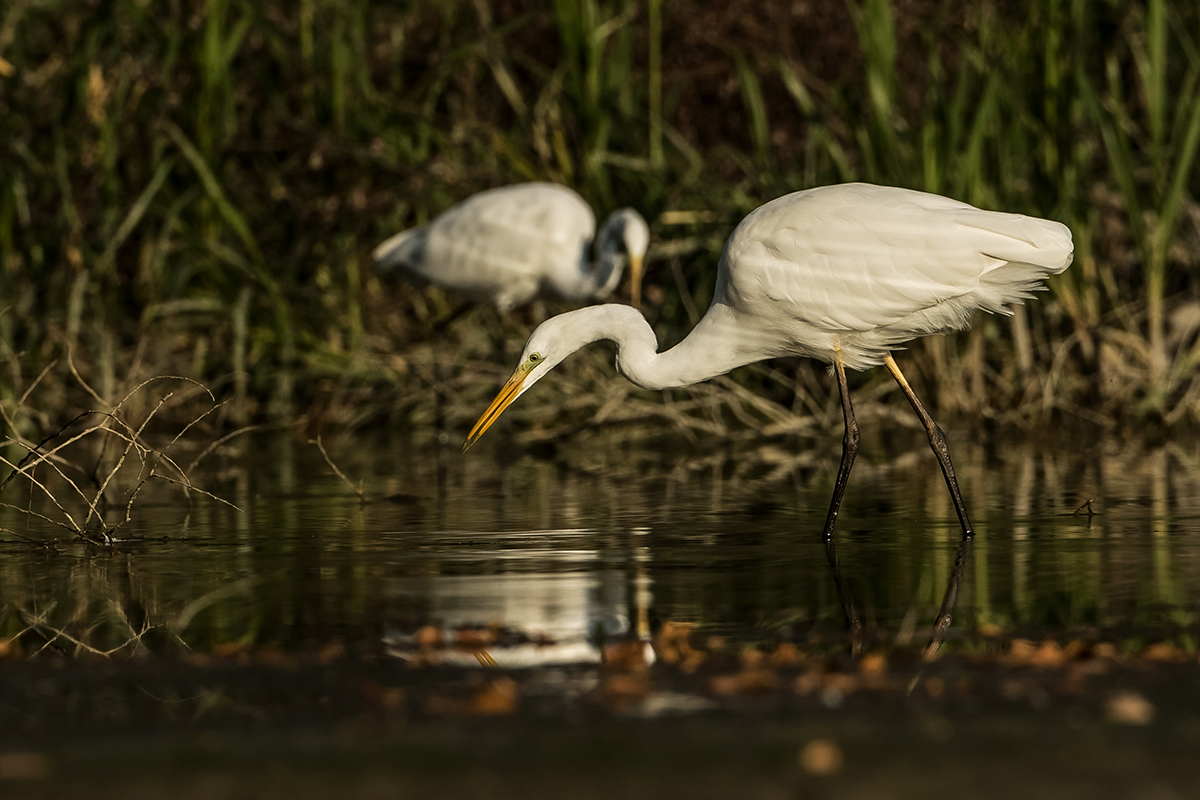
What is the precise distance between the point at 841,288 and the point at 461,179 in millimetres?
5533

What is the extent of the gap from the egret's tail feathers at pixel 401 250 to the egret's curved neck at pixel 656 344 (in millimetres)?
4436

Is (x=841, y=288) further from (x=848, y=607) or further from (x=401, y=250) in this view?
(x=401, y=250)

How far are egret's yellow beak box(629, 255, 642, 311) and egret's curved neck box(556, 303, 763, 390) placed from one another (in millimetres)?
3191

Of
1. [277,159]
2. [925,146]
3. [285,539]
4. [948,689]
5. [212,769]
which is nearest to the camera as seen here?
[212,769]

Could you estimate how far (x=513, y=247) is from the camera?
10430 millimetres

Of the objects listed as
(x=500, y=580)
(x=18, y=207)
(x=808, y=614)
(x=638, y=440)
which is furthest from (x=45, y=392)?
(x=808, y=614)

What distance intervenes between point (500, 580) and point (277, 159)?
7.27 metres

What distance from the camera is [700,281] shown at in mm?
10258

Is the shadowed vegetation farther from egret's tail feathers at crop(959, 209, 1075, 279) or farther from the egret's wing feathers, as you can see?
egret's tail feathers at crop(959, 209, 1075, 279)

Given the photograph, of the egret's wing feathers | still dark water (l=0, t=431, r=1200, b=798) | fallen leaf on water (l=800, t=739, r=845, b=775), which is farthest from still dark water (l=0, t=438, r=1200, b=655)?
fallen leaf on water (l=800, t=739, r=845, b=775)

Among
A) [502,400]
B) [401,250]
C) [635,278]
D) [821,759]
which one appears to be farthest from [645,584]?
[401,250]

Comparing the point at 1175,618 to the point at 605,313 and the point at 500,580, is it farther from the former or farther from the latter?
the point at 605,313

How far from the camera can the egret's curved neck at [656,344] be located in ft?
21.0

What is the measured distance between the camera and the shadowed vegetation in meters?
9.13
